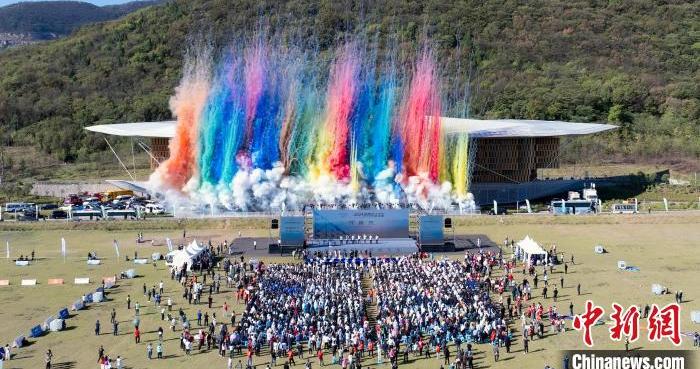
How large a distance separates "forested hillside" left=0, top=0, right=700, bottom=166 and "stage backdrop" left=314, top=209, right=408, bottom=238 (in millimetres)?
47682

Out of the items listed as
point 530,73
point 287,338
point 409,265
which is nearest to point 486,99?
point 530,73

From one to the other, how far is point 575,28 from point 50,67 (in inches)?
3281

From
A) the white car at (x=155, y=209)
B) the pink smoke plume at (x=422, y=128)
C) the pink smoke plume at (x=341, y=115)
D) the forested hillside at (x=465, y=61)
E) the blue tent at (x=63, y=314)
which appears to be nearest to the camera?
the blue tent at (x=63, y=314)

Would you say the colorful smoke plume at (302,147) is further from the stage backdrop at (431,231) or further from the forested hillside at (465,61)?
the forested hillside at (465,61)

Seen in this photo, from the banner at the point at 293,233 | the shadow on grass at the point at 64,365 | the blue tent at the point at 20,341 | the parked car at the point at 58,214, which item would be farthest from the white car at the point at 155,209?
the shadow on grass at the point at 64,365

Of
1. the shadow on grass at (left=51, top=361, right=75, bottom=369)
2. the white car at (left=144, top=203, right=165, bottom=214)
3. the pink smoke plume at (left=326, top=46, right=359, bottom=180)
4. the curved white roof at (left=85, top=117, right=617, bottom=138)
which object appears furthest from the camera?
the curved white roof at (left=85, top=117, right=617, bottom=138)

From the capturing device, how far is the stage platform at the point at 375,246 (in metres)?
52.4

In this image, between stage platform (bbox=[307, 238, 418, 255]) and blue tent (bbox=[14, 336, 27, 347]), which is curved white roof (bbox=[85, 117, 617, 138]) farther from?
blue tent (bbox=[14, 336, 27, 347])

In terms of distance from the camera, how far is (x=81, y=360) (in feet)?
109

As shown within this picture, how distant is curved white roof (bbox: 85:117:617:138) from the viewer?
7406 centimetres

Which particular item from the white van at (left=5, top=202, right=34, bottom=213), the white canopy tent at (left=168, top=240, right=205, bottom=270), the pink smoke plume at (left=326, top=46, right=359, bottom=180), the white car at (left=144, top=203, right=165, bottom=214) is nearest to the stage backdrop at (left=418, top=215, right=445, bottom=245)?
the white canopy tent at (left=168, top=240, right=205, bottom=270)

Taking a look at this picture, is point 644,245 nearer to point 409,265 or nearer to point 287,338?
point 409,265

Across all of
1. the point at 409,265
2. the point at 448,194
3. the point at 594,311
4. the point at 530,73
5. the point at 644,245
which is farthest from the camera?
the point at 530,73

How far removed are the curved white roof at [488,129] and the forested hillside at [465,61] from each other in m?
24.0
